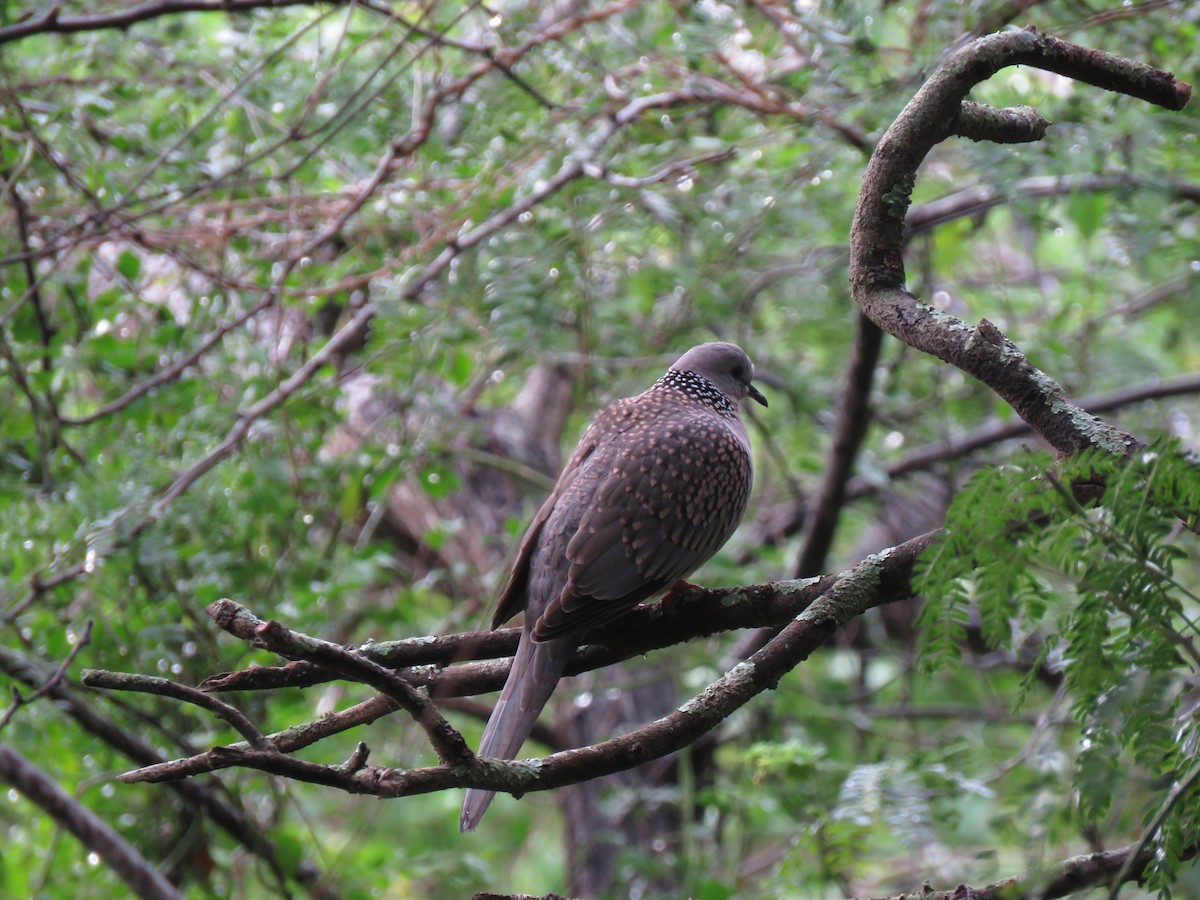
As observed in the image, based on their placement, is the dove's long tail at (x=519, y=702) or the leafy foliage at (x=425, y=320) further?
the leafy foliage at (x=425, y=320)

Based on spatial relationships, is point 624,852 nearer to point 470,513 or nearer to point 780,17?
point 470,513

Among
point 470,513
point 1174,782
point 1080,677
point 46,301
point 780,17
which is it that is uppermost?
point 780,17

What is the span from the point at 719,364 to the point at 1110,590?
236 centimetres

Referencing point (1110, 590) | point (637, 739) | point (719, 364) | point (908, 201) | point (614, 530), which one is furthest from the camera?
point (719, 364)

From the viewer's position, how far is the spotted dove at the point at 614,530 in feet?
7.20

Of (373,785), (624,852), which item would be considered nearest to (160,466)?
(624,852)

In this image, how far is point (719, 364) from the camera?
3.53 m

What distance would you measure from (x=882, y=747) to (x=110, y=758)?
2.94m

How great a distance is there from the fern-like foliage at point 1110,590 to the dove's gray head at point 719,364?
213 centimetres

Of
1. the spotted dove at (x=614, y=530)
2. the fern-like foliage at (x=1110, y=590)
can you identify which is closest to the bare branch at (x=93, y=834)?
the spotted dove at (x=614, y=530)

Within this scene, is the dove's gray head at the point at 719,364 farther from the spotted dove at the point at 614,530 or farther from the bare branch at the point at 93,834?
the bare branch at the point at 93,834

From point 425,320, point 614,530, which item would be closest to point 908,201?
point 614,530

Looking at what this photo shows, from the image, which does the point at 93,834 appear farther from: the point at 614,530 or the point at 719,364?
the point at 719,364

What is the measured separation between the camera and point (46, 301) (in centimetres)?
418
